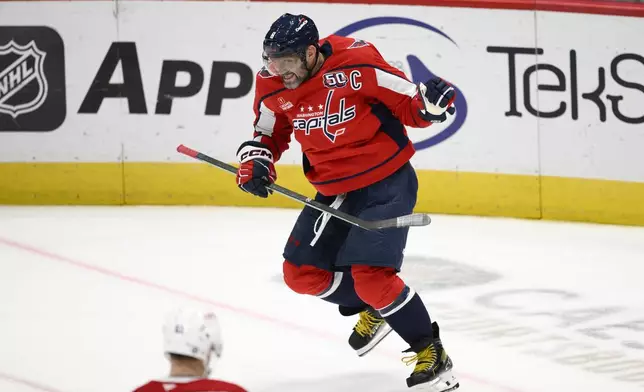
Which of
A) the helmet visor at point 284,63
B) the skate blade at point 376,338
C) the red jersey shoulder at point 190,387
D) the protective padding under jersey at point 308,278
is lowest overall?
the skate blade at point 376,338

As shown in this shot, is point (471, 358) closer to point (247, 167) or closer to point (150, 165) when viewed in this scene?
point (247, 167)

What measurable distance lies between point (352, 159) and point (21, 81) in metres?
3.74

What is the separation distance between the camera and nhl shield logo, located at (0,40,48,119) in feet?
23.1

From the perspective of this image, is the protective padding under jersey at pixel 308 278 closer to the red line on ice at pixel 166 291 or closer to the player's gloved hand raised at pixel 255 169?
the player's gloved hand raised at pixel 255 169

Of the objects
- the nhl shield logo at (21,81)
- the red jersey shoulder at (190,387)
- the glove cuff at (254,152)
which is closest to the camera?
the red jersey shoulder at (190,387)

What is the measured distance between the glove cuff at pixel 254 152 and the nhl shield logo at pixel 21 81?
3336 millimetres

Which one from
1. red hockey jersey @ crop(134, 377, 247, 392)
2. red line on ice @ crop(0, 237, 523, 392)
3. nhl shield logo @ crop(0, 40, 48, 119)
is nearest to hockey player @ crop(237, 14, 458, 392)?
red line on ice @ crop(0, 237, 523, 392)

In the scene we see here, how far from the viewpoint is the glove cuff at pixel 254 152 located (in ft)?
13.2

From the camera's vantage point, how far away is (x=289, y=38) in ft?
12.0

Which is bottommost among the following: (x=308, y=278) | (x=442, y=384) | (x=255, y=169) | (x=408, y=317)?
(x=442, y=384)

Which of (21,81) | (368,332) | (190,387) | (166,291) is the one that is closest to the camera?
(190,387)

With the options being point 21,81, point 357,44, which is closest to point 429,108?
point 357,44

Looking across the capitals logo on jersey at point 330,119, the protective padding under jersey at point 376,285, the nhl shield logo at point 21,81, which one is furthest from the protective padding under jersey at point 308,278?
the nhl shield logo at point 21,81

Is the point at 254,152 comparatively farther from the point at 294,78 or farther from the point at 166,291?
the point at 166,291
